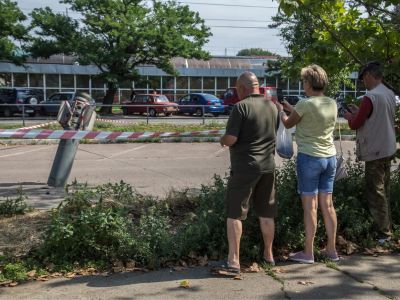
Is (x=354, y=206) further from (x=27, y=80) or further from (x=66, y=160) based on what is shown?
(x=27, y=80)

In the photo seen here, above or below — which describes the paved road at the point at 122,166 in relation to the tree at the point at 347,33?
below

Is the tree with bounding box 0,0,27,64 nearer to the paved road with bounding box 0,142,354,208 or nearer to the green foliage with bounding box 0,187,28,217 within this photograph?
the paved road with bounding box 0,142,354,208

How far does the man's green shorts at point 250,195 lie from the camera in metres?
4.34

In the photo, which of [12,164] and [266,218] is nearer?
[266,218]

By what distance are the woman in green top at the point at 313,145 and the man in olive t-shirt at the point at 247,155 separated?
0.97 ft

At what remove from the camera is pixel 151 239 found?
4840 mm

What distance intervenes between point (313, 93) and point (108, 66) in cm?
3354

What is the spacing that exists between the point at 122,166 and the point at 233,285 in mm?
7944

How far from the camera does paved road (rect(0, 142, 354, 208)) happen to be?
8953mm

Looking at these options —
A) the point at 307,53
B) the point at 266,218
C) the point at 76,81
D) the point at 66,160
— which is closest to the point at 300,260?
the point at 266,218

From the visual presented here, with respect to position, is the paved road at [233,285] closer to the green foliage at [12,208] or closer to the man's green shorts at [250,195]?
the man's green shorts at [250,195]

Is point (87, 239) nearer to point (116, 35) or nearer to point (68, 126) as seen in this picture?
point (68, 126)

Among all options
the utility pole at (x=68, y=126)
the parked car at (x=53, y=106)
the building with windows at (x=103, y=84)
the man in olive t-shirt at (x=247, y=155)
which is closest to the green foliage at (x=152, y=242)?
the man in olive t-shirt at (x=247, y=155)

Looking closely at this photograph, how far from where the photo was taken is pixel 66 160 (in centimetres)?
862
